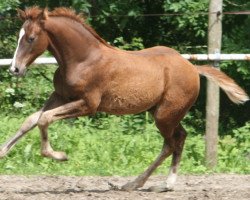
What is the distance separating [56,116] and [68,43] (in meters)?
0.76

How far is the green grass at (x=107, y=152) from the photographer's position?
9.34 meters

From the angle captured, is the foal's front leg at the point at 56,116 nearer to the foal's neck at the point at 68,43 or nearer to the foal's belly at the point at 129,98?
the foal's belly at the point at 129,98

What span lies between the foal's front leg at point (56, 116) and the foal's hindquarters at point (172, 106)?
0.96 metres

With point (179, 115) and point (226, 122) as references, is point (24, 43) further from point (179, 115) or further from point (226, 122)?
point (226, 122)

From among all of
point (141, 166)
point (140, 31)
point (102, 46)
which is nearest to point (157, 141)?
point (141, 166)

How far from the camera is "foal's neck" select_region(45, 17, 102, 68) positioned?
746cm

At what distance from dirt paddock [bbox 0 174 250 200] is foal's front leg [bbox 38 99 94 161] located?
41cm

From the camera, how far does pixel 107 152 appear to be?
9852mm

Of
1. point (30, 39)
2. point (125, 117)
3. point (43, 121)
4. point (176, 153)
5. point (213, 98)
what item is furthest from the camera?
point (125, 117)

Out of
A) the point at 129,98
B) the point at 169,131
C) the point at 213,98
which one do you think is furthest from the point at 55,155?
the point at 213,98

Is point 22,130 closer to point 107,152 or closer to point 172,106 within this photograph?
point 172,106

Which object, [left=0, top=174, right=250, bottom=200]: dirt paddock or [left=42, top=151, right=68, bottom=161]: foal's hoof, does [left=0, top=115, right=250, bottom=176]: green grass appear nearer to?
[left=0, top=174, right=250, bottom=200]: dirt paddock

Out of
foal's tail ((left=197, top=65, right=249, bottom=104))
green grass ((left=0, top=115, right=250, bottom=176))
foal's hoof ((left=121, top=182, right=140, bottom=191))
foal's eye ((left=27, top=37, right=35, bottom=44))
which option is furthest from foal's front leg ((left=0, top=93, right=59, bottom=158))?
foal's tail ((left=197, top=65, right=249, bottom=104))

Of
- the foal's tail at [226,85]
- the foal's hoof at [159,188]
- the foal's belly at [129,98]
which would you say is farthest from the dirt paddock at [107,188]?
the foal's tail at [226,85]
